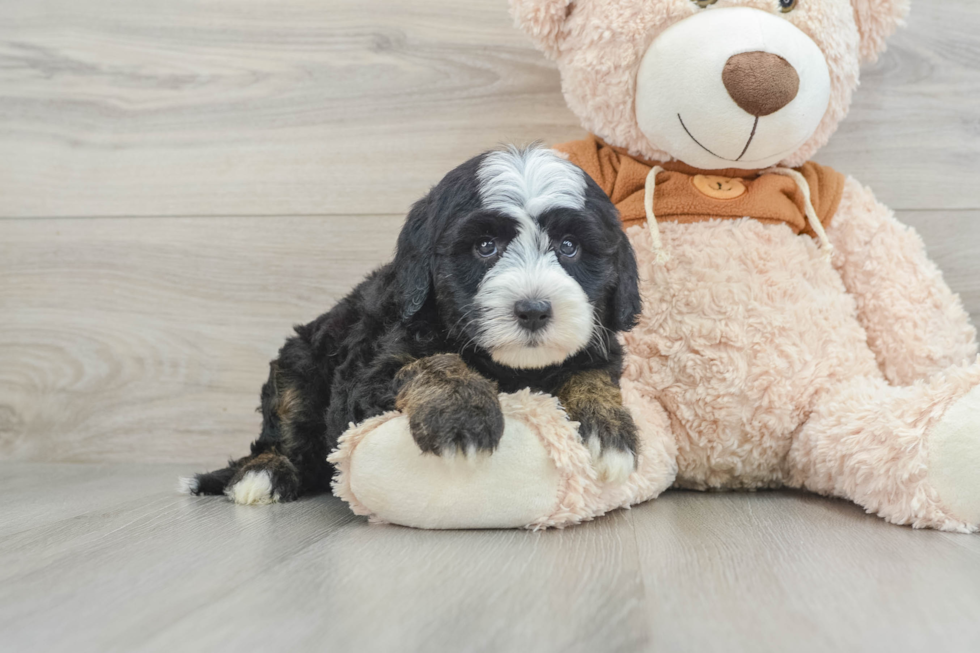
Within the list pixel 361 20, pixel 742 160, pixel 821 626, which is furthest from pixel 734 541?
pixel 361 20

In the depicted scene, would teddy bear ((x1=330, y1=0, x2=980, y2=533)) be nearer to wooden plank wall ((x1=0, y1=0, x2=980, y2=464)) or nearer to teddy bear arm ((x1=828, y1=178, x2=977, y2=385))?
teddy bear arm ((x1=828, y1=178, x2=977, y2=385))

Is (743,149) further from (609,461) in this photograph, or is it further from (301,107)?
(301,107)

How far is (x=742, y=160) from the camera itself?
5.73 ft

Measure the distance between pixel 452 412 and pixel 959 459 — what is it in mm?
889

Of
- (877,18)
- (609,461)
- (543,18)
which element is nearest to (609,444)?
(609,461)

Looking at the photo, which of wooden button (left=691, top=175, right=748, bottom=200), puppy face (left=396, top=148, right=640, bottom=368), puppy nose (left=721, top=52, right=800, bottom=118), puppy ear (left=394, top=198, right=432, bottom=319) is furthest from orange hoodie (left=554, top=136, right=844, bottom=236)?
puppy ear (left=394, top=198, right=432, bottom=319)

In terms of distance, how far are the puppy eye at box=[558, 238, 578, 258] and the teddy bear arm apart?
0.86 metres

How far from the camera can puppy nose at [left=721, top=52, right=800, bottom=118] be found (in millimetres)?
1573

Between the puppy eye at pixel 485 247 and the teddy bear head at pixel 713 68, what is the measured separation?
58 cm

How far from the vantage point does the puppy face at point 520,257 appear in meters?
1.30

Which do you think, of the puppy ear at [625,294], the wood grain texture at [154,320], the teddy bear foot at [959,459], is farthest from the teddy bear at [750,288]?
the wood grain texture at [154,320]

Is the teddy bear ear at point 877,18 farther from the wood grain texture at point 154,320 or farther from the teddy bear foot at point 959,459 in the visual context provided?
the wood grain texture at point 154,320

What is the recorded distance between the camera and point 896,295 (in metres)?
1.84

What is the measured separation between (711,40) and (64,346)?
2.10 meters
